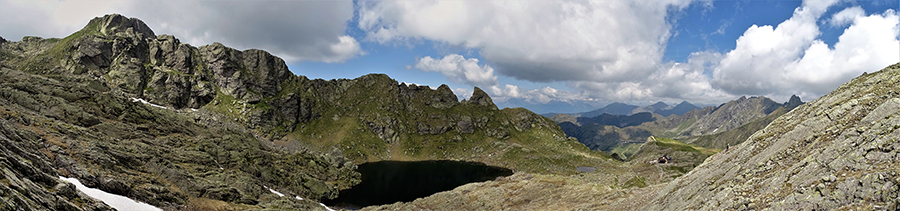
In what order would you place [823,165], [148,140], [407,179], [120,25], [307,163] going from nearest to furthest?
[823,165] → [148,140] → [307,163] → [407,179] → [120,25]

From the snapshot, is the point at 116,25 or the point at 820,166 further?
the point at 116,25

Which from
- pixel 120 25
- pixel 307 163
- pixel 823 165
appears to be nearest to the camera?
pixel 823 165

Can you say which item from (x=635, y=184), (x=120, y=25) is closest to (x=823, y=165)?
(x=635, y=184)

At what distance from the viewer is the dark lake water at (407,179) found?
9776 centimetres

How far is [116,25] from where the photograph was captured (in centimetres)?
17375

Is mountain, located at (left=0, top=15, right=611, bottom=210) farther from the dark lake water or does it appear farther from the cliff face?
the cliff face

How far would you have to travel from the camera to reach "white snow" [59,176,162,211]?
27.5m

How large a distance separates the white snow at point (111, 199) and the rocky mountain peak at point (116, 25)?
20744cm

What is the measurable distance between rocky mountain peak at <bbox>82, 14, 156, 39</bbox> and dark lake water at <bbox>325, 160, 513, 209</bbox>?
14818cm

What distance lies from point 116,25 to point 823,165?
846 ft

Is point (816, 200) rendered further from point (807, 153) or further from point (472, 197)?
point (472, 197)

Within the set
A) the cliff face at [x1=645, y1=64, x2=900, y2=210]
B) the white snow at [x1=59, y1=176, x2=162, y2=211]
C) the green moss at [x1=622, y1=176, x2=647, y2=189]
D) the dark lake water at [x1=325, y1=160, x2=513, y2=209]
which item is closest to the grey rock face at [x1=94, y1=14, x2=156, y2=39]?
the dark lake water at [x1=325, y1=160, x2=513, y2=209]

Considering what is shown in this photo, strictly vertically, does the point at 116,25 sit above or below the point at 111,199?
above

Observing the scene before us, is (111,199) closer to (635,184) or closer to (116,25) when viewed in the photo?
(635,184)
